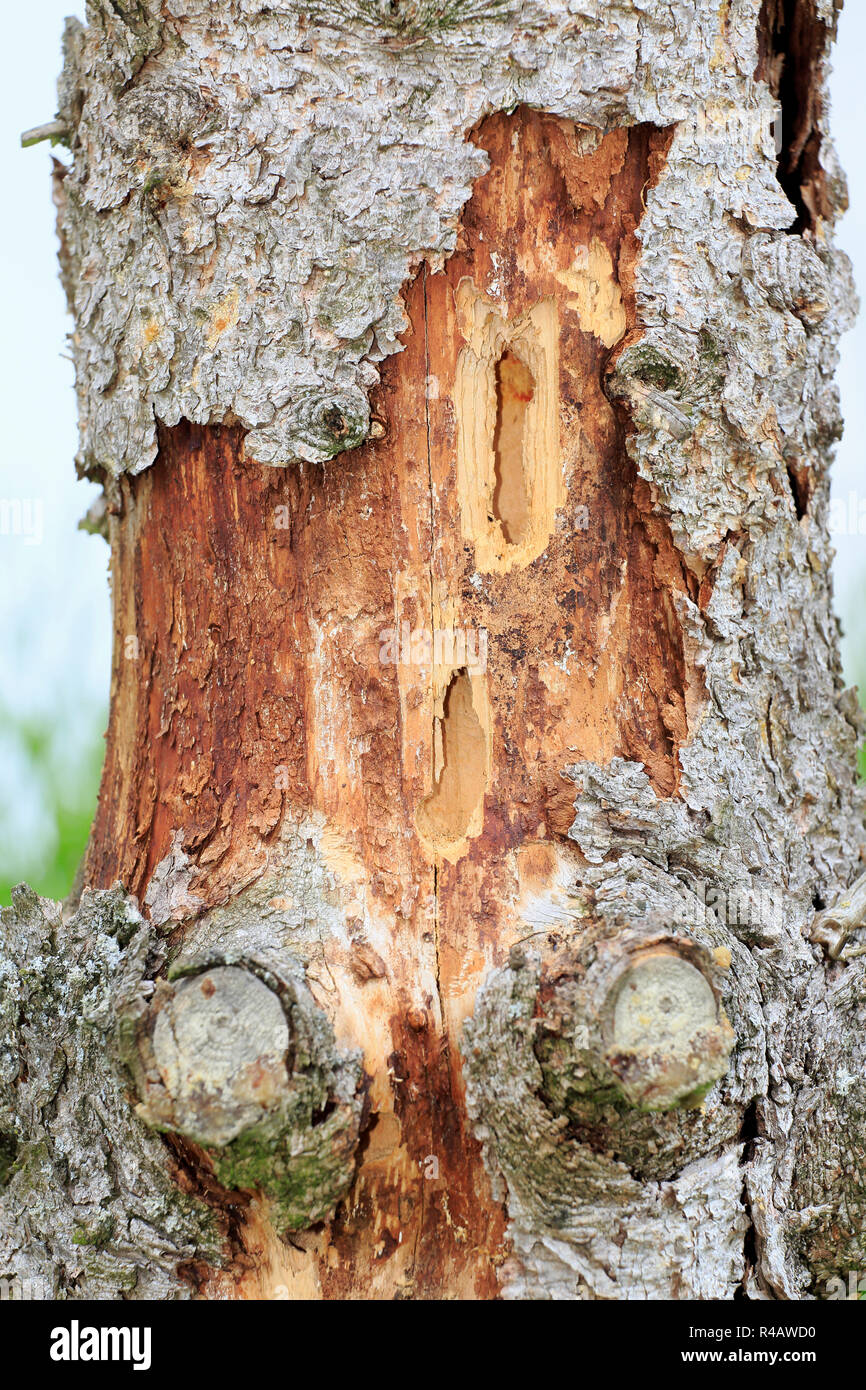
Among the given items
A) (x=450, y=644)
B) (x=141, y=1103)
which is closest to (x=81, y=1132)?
(x=141, y=1103)

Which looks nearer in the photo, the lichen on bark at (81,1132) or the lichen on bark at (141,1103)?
the lichen on bark at (141,1103)

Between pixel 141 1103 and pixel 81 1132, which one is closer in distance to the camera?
pixel 141 1103

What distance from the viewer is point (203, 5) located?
128cm

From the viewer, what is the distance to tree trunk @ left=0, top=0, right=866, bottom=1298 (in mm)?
1178

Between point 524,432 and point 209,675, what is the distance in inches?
17.5

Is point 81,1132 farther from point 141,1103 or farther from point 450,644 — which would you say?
point 450,644

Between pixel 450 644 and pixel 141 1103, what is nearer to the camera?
pixel 141 1103

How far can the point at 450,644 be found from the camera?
1262 mm

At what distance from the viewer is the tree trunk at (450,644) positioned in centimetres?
118

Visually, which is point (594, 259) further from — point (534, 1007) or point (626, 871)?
point (534, 1007)

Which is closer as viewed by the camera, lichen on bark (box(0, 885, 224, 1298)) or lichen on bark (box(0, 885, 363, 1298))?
lichen on bark (box(0, 885, 363, 1298))

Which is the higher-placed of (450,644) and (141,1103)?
(450,644)

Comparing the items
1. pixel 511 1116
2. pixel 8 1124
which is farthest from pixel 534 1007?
pixel 8 1124
